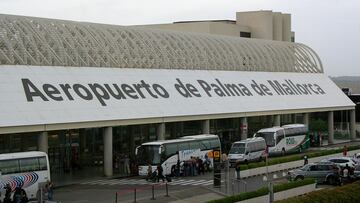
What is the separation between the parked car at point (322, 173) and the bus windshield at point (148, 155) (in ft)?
26.5

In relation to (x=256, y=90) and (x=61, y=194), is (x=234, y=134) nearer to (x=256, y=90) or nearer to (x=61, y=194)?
(x=256, y=90)

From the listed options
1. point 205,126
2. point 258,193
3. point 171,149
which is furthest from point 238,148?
point 258,193

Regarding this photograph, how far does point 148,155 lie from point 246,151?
9.47m

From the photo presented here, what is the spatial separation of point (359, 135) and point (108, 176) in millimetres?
39700

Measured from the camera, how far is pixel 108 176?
40000mm

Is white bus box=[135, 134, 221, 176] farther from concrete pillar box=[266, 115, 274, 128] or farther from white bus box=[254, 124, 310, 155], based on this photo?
concrete pillar box=[266, 115, 274, 128]

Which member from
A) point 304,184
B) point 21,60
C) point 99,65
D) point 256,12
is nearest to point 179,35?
point 99,65

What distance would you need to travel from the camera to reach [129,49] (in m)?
49.0

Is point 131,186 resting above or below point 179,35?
below

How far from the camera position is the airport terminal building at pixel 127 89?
125ft

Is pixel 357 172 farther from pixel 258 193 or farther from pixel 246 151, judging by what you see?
pixel 246 151

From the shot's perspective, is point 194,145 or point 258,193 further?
point 194,145

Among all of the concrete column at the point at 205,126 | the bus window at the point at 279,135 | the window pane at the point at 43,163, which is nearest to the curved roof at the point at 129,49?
the concrete column at the point at 205,126

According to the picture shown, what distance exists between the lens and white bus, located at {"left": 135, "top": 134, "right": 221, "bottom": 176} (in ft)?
129
